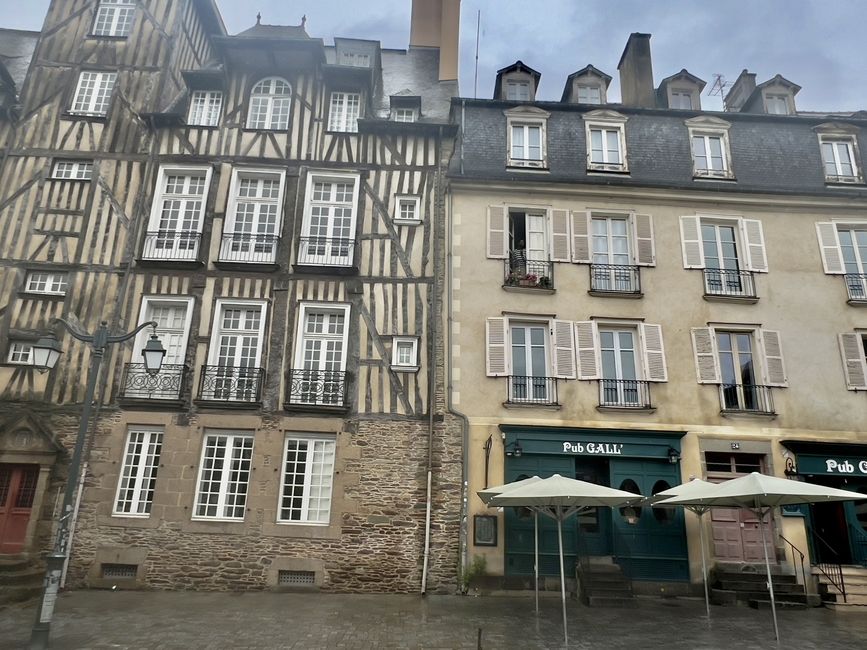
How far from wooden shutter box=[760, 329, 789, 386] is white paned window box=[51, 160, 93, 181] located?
14.4 m

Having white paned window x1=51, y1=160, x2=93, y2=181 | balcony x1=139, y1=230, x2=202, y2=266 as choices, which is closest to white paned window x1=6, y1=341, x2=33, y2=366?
balcony x1=139, y1=230, x2=202, y2=266

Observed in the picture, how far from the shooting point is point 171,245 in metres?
12.0

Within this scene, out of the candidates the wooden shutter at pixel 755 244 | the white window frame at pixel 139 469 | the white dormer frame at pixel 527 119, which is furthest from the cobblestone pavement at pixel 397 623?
the white dormer frame at pixel 527 119

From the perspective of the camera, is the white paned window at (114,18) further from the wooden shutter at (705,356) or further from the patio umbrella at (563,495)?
the wooden shutter at (705,356)

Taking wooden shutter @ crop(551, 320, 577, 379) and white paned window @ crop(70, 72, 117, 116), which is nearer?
wooden shutter @ crop(551, 320, 577, 379)

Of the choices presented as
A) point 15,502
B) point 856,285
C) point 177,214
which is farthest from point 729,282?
point 15,502

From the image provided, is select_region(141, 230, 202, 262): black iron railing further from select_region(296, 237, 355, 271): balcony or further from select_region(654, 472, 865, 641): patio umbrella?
select_region(654, 472, 865, 641): patio umbrella

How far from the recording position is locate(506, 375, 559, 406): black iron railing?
11156 millimetres

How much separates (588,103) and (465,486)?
365 inches

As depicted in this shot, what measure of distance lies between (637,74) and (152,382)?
1315 centimetres

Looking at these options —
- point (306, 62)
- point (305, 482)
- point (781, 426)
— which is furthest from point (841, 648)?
point (306, 62)

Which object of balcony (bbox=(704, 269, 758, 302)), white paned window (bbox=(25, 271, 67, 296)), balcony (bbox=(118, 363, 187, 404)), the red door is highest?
balcony (bbox=(704, 269, 758, 302))

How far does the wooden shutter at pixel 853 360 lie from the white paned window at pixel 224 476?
11.7 metres

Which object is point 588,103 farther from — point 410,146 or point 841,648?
point 841,648
